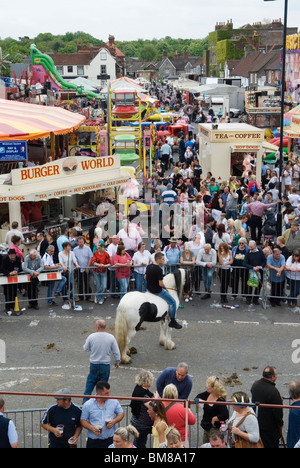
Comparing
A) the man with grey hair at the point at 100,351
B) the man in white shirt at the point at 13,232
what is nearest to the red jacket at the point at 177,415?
the man with grey hair at the point at 100,351

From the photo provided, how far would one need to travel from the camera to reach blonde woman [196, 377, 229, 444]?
25.1 feet

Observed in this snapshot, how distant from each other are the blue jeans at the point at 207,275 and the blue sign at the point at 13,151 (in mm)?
7807

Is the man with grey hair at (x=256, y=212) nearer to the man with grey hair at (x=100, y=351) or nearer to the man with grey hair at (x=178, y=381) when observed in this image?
the man with grey hair at (x=100, y=351)

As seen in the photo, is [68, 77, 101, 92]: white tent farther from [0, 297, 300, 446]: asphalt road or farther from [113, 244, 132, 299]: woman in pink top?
[0, 297, 300, 446]: asphalt road

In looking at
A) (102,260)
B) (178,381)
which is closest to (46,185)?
(102,260)

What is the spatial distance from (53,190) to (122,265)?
339 centimetres

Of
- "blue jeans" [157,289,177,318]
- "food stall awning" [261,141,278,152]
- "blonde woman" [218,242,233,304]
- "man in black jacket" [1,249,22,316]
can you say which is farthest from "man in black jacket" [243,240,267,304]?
"food stall awning" [261,141,278,152]

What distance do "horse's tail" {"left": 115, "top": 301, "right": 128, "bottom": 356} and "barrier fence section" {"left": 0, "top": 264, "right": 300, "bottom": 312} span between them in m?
3.09

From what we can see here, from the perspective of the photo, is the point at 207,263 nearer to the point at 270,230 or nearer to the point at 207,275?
the point at 207,275

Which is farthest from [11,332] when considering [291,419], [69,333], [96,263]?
[291,419]

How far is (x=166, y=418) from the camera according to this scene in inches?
290

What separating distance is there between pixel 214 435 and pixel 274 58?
222ft

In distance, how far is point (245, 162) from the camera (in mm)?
25812

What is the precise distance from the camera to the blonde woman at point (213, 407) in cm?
764
